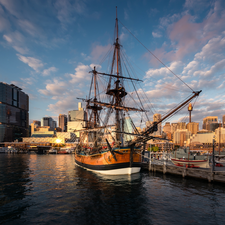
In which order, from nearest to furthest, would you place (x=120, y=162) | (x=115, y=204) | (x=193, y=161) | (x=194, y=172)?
1. (x=115, y=204)
2. (x=194, y=172)
3. (x=120, y=162)
4. (x=193, y=161)

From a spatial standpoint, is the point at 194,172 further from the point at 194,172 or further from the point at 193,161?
the point at 193,161

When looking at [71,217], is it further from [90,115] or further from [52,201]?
[90,115]

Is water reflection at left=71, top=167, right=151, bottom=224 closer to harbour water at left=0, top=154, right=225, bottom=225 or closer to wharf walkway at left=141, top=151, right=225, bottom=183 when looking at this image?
harbour water at left=0, top=154, right=225, bottom=225

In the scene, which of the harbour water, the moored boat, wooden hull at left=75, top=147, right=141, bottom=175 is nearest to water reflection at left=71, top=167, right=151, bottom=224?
the harbour water

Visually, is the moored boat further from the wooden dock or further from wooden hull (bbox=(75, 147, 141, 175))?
wooden hull (bbox=(75, 147, 141, 175))

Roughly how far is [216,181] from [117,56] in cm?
3327

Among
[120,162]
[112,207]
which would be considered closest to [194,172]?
[120,162]

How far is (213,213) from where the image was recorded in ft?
39.4

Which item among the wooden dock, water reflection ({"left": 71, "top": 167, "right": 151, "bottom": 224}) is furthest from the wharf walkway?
water reflection ({"left": 71, "top": 167, "right": 151, "bottom": 224})

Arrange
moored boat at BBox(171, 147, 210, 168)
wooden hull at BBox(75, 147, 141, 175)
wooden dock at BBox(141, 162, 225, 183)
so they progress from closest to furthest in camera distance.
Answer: wooden dock at BBox(141, 162, 225, 183), wooden hull at BBox(75, 147, 141, 175), moored boat at BBox(171, 147, 210, 168)

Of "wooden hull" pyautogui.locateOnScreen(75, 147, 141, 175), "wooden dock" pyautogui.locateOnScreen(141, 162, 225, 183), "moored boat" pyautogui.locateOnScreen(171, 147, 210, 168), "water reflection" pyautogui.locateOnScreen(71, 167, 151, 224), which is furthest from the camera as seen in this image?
"moored boat" pyautogui.locateOnScreen(171, 147, 210, 168)

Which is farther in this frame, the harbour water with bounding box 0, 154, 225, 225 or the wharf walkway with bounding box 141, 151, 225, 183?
Result: the wharf walkway with bounding box 141, 151, 225, 183

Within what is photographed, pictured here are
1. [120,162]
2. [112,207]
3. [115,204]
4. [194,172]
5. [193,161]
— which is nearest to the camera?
[112,207]

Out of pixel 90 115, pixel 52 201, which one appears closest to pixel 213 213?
pixel 52 201
